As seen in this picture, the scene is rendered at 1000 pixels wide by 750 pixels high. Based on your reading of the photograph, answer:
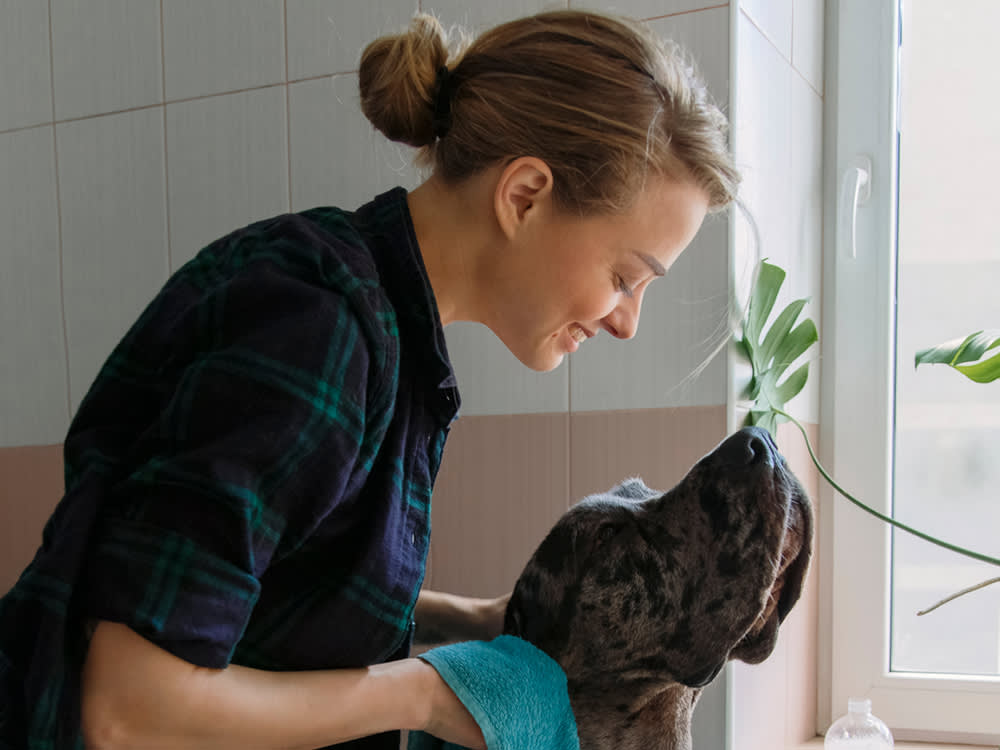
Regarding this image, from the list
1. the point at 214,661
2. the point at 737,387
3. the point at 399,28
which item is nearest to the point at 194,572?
the point at 214,661

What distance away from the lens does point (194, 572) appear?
26.4 inches

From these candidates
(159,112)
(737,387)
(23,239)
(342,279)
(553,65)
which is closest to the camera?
(342,279)

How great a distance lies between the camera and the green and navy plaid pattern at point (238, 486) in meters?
0.68

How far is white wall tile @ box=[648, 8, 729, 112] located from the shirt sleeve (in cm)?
79

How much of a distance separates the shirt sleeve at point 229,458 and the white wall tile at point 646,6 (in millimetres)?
826

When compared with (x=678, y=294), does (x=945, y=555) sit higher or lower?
lower

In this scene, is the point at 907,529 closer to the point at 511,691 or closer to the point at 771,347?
the point at 771,347

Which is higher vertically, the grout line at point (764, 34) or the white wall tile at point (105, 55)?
the white wall tile at point (105, 55)

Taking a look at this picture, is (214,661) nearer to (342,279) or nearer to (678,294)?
(342,279)

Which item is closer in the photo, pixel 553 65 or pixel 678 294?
pixel 553 65

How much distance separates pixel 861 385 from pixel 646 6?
0.74 m

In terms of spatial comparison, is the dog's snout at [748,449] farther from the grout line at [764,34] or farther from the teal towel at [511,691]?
the grout line at [764,34]

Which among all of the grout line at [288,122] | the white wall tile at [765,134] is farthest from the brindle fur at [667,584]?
the grout line at [288,122]

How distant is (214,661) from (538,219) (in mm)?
477
